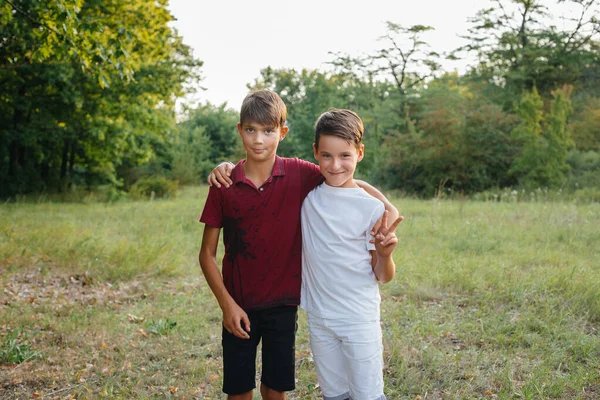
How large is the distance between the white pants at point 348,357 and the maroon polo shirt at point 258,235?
24 centimetres

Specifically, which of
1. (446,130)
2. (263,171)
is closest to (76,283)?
(263,171)

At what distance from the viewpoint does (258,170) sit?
251 centimetres

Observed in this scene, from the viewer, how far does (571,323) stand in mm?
4637

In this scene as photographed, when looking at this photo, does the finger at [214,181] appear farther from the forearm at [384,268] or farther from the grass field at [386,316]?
the grass field at [386,316]

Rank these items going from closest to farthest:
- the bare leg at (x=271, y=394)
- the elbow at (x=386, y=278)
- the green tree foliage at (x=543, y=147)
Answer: the elbow at (x=386, y=278), the bare leg at (x=271, y=394), the green tree foliage at (x=543, y=147)

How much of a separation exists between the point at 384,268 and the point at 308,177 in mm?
610

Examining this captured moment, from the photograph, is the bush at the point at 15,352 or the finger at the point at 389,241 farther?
the bush at the point at 15,352

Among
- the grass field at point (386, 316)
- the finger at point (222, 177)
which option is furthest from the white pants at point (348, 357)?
the grass field at point (386, 316)

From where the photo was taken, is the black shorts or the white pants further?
the black shorts

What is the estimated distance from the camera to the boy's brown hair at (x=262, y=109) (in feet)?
7.91

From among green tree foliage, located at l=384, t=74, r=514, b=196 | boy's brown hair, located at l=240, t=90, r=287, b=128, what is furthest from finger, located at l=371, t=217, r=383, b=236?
green tree foliage, located at l=384, t=74, r=514, b=196

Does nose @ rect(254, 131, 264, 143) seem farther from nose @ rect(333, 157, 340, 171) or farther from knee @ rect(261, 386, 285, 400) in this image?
knee @ rect(261, 386, 285, 400)

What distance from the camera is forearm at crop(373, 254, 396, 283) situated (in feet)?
7.39

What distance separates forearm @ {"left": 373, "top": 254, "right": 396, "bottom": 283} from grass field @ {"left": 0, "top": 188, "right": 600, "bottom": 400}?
5.25 ft
